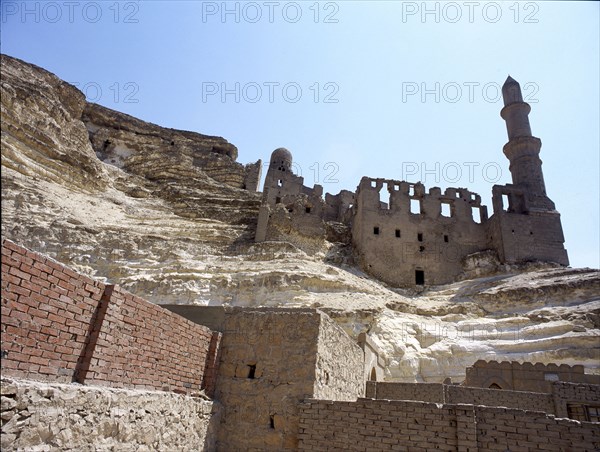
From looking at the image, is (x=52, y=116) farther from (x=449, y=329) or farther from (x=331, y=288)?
(x=449, y=329)

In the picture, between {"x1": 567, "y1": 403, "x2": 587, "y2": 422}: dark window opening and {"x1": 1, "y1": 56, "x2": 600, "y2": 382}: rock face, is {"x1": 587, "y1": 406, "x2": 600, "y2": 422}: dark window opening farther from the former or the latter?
{"x1": 1, "y1": 56, "x2": 600, "y2": 382}: rock face

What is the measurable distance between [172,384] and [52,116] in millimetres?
33041

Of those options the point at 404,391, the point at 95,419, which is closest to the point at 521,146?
the point at 404,391

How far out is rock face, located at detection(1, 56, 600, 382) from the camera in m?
19.4

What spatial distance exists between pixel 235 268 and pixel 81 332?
1844 centimetres

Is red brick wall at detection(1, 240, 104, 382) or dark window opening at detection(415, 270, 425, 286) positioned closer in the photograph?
red brick wall at detection(1, 240, 104, 382)

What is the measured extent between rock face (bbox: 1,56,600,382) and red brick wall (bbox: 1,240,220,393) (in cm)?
1327

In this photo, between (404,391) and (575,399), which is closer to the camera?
(575,399)

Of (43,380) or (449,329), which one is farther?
(449,329)

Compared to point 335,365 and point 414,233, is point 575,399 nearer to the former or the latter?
point 335,365

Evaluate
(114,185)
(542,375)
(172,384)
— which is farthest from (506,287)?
(114,185)

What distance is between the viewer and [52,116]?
3303 cm

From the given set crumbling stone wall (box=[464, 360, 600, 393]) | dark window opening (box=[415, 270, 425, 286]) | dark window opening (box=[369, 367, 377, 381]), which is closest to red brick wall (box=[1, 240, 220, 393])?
dark window opening (box=[369, 367, 377, 381])

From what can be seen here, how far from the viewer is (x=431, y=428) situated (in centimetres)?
701
